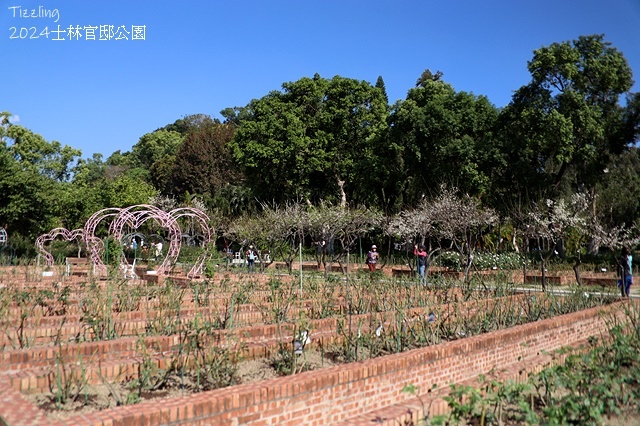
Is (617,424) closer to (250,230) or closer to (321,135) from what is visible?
(250,230)

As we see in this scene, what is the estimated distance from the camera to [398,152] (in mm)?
30891

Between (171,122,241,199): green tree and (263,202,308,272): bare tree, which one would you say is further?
(171,122,241,199): green tree

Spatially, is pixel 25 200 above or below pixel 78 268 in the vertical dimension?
above

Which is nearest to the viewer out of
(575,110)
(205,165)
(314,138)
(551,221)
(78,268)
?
(78,268)

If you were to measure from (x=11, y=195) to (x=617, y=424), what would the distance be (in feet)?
93.8

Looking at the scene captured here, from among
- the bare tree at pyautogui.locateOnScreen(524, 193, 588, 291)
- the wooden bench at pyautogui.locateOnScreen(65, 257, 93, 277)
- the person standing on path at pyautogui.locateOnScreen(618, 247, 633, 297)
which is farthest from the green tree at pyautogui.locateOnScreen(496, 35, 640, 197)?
the wooden bench at pyautogui.locateOnScreen(65, 257, 93, 277)

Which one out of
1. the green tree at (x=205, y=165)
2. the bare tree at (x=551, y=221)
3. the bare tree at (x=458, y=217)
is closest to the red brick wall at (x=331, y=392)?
the bare tree at (x=551, y=221)

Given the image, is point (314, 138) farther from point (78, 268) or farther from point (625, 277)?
point (625, 277)

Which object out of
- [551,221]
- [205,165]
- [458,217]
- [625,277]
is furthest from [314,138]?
[625,277]

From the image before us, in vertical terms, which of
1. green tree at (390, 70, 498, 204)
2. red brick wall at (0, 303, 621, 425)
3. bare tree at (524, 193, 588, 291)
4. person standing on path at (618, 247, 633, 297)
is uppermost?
green tree at (390, 70, 498, 204)

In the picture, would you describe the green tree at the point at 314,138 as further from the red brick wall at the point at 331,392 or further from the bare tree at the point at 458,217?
the red brick wall at the point at 331,392

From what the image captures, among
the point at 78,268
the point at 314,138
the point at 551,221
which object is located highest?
the point at 314,138

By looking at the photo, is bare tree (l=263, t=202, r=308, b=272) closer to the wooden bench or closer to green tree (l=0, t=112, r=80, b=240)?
the wooden bench

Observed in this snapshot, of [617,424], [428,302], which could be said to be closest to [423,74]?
[428,302]
